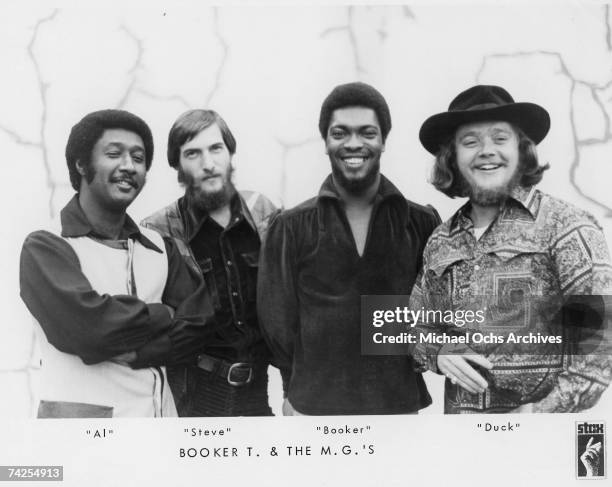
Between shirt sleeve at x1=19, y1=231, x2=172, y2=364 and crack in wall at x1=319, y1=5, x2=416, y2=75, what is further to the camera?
crack in wall at x1=319, y1=5, x2=416, y2=75

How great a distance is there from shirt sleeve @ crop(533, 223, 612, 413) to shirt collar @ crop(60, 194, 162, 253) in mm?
1383

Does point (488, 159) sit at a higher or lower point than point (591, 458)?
higher

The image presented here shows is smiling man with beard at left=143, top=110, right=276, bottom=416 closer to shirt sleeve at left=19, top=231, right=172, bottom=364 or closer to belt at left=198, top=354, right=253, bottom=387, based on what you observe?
belt at left=198, top=354, right=253, bottom=387

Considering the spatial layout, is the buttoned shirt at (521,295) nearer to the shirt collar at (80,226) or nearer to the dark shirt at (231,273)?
the dark shirt at (231,273)

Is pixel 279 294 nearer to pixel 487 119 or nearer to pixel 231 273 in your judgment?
pixel 231 273

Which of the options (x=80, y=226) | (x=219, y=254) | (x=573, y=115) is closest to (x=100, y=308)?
(x=80, y=226)

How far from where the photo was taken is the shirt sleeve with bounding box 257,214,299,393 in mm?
2402

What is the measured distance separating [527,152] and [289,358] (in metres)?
1.07

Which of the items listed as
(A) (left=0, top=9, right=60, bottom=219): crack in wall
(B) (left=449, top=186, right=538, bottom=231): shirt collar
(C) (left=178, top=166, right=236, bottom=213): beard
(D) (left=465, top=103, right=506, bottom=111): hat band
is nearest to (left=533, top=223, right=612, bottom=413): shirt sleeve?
(B) (left=449, top=186, right=538, bottom=231): shirt collar

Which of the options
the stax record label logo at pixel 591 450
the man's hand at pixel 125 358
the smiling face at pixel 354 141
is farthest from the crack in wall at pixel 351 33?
the stax record label logo at pixel 591 450

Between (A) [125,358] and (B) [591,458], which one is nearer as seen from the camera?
(A) [125,358]

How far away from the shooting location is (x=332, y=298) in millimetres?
2398

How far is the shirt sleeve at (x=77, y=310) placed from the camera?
2307 mm

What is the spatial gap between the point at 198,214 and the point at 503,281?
1.05m
